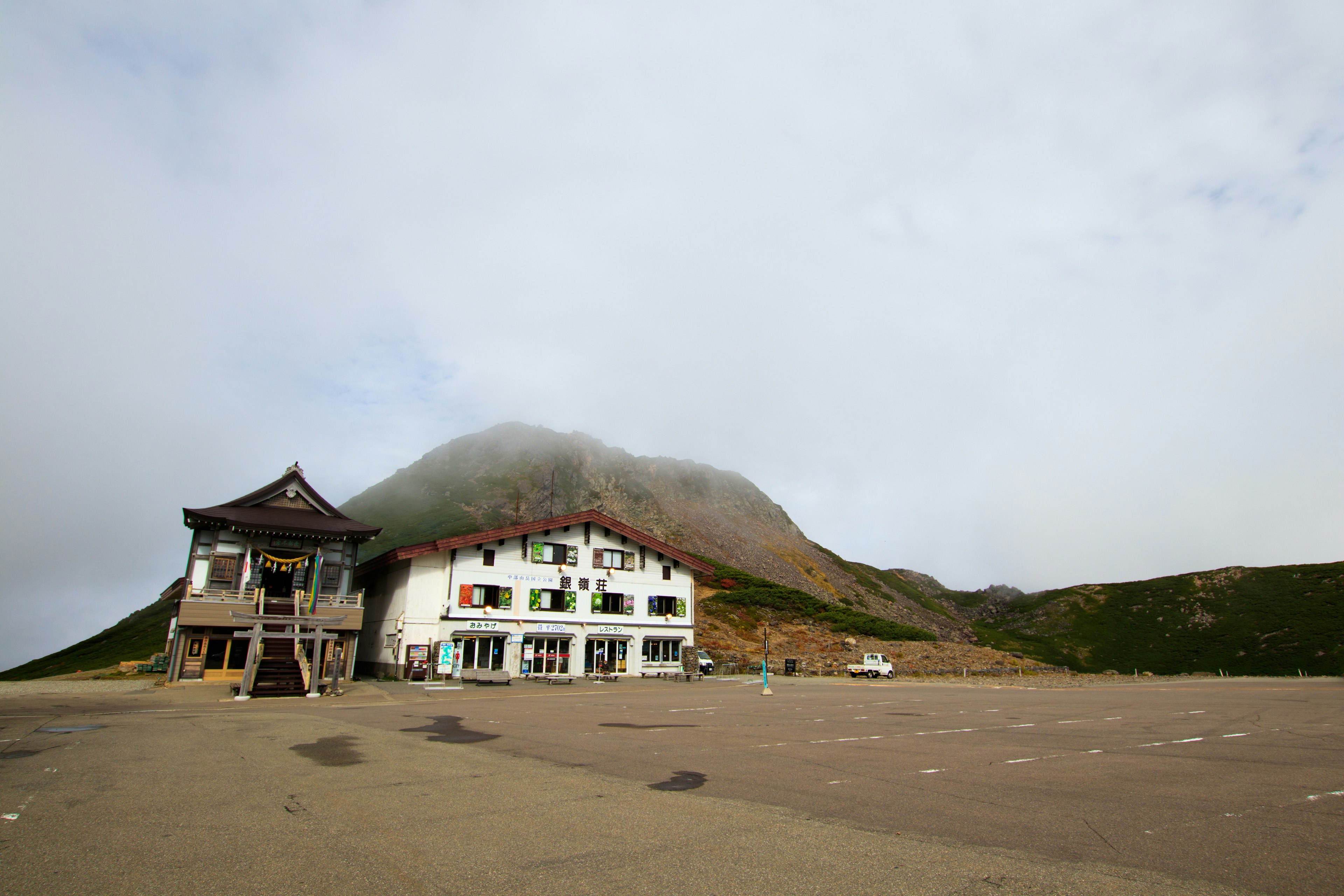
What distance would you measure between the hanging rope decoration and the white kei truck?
35987 mm

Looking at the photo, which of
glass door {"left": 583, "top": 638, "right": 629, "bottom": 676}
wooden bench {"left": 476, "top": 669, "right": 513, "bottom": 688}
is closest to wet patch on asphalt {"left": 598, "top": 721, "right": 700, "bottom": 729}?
wooden bench {"left": 476, "top": 669, "right": 513, "bottom": 688}

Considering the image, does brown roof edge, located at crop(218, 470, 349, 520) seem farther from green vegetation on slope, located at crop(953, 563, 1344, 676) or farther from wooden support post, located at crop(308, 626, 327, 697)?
green vegetation on slope, located at crop(953, 563, 1344, 676)

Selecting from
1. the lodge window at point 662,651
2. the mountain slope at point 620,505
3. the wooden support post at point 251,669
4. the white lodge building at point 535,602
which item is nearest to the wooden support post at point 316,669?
the wooden support post at point 251,669

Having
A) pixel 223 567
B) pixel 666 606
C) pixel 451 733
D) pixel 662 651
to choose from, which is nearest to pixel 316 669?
pixel 223 567

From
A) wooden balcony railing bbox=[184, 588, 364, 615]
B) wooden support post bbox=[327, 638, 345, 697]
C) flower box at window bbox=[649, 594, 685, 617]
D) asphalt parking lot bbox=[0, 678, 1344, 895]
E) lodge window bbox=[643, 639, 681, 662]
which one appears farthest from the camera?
flower box at window bbox=[649, 594, 685, 617]

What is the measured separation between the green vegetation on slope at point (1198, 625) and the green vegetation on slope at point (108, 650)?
113 m

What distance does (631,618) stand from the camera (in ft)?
153

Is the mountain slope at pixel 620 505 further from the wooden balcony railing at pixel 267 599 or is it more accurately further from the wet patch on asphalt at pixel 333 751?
the wet patch on asphalt at pixel 333 751

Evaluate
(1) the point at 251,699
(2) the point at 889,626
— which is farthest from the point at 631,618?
(2) the point at 889,626

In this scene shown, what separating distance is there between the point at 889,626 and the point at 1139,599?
288 feet

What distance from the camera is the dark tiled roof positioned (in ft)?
126

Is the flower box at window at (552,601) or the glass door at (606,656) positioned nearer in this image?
the flower box at window at (552,601)

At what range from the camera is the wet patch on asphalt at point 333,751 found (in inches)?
430

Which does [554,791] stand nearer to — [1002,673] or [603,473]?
[1002,673]
